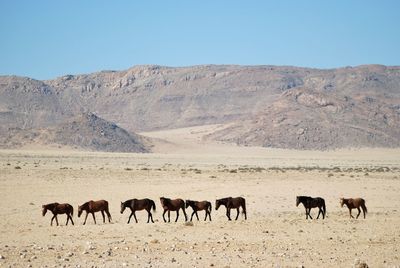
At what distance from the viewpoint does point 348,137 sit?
440 ft

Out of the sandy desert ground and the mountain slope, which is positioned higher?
the mountain slope

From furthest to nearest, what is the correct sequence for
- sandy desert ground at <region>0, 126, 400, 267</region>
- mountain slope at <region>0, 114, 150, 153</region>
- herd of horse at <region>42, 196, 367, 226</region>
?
mountain slope at <region>0, 114, 150, 153</region>
herd of horse at <region>42, 196, 367, 226</region>
sandy desert ground at <region>0, 126, 400, 267</region>

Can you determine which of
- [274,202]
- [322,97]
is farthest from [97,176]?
[322,97]

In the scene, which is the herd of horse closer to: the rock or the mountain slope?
the rock

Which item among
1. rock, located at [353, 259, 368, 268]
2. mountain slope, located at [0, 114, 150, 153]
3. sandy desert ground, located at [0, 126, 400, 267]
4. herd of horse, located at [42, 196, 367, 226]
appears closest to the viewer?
rock, located at [353, 259, 368, 268]

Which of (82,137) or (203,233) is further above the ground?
(82,137)

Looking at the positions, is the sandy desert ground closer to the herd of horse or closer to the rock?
the rock

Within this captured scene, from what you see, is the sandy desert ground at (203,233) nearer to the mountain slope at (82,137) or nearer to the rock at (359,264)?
the rock at (359,264)

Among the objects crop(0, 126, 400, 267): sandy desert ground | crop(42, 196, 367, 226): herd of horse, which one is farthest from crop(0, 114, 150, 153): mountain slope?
crop(42, 196, 367, 226): herd of horse

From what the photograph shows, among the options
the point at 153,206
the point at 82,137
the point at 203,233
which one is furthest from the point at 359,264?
the point at 82,137

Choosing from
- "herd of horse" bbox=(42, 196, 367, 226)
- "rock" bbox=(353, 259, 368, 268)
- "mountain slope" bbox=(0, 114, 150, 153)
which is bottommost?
"rock" bbox=(353, 259, 368, 268)

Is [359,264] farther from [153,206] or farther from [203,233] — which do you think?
[153,206]

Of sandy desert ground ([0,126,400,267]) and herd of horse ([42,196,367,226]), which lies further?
herd of horse ([42,196,367,226])

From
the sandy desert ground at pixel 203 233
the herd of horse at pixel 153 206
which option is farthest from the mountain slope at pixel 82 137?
the herd of horse at pixel 153 206
